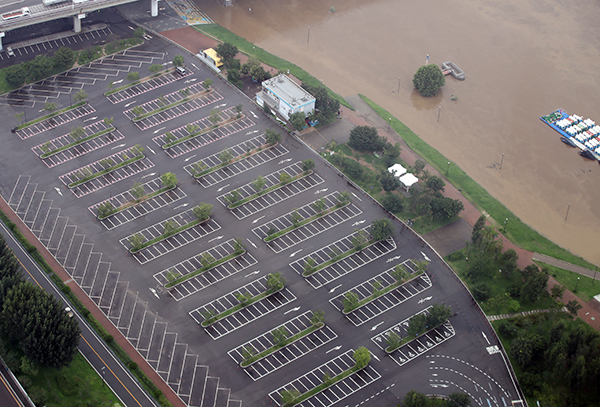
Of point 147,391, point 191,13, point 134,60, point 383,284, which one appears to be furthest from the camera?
point 191,13

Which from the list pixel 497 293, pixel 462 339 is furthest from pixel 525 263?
pixel 462 339

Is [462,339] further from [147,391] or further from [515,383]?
[147,391]

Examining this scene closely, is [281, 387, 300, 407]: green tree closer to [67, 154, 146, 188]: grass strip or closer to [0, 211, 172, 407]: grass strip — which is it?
[0, 211, 172, 407]: grass strip

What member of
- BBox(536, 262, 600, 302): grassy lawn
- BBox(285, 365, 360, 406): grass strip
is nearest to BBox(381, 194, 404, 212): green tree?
BBox(536, 262, 600, 302): grassy lawn

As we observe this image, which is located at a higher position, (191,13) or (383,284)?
(191,13)

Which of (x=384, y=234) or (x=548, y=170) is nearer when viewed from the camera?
(x=384, y=234)

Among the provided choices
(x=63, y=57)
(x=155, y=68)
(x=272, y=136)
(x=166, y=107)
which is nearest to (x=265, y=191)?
(x=272, y=136)
